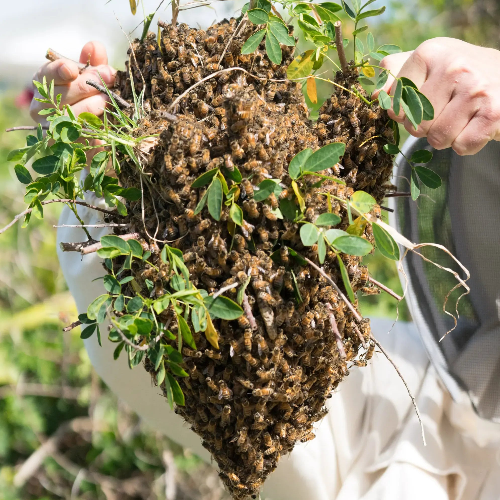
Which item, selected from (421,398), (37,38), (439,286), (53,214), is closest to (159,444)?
(53,214)

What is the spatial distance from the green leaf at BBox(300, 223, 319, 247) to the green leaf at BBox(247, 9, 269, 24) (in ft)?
0.86

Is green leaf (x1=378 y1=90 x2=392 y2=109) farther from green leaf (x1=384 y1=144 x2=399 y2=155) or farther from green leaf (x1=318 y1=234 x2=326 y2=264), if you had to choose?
green leaf (x1=318 y1=234 x2=326 y2=264)

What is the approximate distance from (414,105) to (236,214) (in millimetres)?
276

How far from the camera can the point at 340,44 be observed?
0.70 metres

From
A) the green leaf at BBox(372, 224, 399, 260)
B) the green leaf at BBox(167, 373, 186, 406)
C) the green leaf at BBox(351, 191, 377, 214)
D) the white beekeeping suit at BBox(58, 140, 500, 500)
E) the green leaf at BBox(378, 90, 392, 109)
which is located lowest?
the white beekeeping suit at BBox(58, 140, 500, 500)

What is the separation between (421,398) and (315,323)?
843 millimetres

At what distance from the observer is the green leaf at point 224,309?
58cm

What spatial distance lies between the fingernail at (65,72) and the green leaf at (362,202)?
0.56 meters

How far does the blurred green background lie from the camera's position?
2.32 meters

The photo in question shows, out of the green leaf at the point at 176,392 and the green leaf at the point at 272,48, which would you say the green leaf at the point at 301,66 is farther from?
the green leaf at the point at 176,392

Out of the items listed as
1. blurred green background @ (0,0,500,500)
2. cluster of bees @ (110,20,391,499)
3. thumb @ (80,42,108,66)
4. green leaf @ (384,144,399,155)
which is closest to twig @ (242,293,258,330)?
cluster of bees @ (110,20,391,499)

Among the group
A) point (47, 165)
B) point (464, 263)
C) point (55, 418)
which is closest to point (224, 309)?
point (47, 165)

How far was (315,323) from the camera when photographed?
65 cm

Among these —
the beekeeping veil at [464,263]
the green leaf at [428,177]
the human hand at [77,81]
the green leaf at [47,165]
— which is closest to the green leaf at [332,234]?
the green leaf at [428,177]
